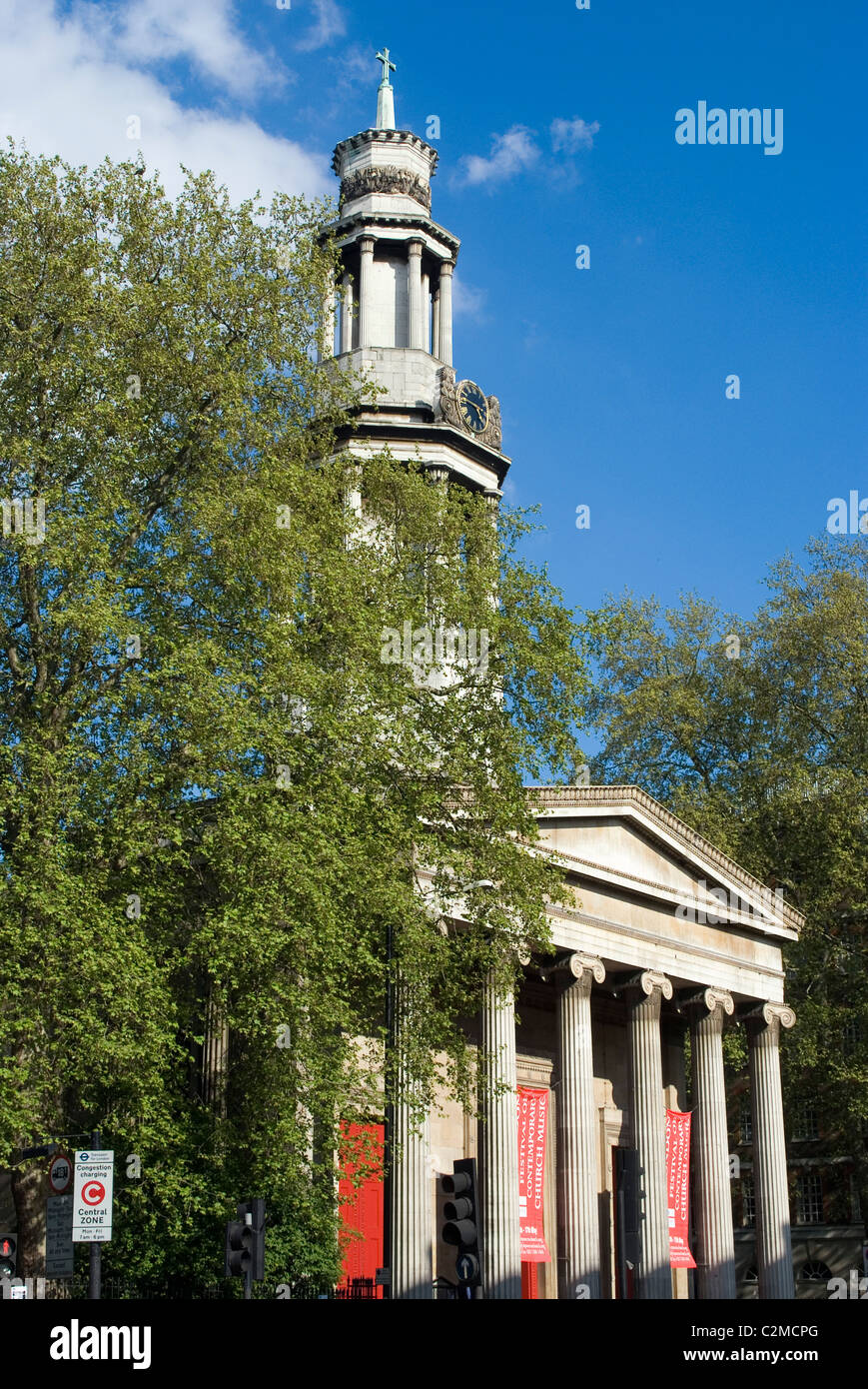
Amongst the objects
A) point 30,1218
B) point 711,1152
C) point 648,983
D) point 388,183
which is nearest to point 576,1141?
point 648,983

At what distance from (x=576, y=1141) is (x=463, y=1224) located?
20224 mm

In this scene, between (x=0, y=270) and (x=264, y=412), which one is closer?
(x=0, y=270)

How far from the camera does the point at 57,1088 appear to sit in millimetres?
23047

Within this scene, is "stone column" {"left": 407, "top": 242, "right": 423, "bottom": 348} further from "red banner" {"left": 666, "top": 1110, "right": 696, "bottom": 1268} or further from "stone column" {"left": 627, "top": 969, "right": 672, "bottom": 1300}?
"red banner" {"left": 666, "top": 1110, "right": 696, "bottom": 1268}

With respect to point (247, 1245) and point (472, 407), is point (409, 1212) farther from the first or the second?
point (472, 407)

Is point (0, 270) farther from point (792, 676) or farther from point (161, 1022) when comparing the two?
point (792, 676)

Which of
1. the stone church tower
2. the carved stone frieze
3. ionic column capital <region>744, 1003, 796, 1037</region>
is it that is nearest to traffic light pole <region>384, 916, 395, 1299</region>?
ionic column capital <region>744, 1003, 796, 1037</region>

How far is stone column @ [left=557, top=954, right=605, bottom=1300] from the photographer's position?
35.0 meters

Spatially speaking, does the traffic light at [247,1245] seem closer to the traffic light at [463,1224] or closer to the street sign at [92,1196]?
the street sign at [92,1196]

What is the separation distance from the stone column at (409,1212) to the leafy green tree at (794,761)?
67.9 ft

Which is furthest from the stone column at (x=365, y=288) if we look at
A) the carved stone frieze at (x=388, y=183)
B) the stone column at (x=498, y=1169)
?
the stone column at (x=498, y=1169)

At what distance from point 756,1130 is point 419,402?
24012 millimetres
